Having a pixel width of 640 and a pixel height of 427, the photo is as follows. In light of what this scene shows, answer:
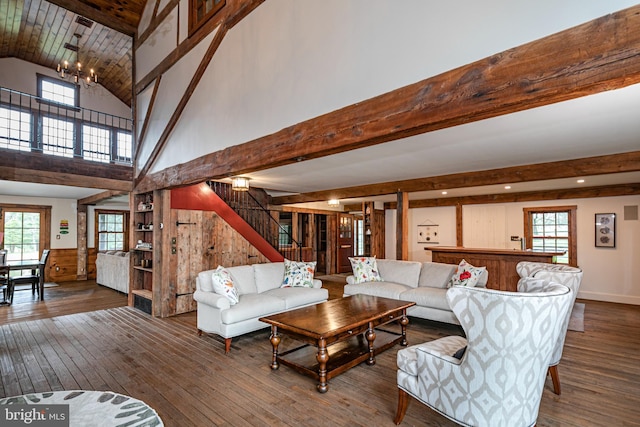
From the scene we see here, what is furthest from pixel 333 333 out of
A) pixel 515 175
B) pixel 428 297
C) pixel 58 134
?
pixel 58 134

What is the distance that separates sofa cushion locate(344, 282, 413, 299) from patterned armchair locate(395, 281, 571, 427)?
2.80 m

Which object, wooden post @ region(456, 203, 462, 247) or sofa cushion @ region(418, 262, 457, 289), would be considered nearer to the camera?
sofa cushion @ region(418, 262, 457, 289)

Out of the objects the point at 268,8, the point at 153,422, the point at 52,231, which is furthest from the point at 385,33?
the point at 52,231

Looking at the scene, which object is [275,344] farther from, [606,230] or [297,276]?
[606,230]

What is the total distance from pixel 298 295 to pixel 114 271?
5.27 meters

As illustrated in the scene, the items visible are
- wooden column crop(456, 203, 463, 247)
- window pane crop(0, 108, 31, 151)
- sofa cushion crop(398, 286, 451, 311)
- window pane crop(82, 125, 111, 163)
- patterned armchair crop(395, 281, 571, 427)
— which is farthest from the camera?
window pane crop(82, 125, 111, 163)

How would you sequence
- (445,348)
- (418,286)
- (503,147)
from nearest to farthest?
(445,348), (503,147), (418,286)

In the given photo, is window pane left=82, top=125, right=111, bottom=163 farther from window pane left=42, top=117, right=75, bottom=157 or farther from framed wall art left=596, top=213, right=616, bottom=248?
framed wall art left=596, top=213, right=616, bottom=248

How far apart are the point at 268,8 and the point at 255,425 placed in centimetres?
421

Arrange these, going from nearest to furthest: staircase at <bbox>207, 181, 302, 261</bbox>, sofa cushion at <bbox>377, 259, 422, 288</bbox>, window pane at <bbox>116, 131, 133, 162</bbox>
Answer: sofa cushion at <bbox>377, 259, 422, 288</bbox> → staircase at <bbox>207, 181, 302, 261</bbox> → window pane at <bbox>116, 131, 133, 162</bbox>

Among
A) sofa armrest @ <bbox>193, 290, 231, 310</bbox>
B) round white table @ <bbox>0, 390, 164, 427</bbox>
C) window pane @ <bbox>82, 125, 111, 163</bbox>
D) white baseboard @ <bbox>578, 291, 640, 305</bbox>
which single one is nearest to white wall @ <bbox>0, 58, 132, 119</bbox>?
window pane @ <bbox>82, 125, 111, 163</bbox>

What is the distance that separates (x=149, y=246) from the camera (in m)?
5.93

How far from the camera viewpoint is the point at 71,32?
23.4 ft

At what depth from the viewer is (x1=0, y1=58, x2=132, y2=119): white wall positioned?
Answer: 776 cm
